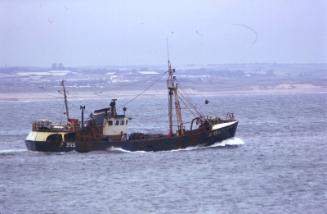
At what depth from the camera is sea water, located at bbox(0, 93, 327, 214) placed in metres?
69.8

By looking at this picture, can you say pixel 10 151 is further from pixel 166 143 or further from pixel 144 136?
pixel 166 143

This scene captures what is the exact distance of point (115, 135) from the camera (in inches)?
4072

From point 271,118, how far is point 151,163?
65031 millimetres

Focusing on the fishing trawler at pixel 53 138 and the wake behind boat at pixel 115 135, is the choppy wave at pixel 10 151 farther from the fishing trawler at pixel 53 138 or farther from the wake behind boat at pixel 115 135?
the fishing trawler at pixel 53 138

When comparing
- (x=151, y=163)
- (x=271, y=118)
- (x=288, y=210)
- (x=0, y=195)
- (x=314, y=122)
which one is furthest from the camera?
(x=271, y=118)

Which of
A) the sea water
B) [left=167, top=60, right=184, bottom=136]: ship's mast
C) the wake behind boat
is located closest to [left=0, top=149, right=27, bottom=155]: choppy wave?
the sea water

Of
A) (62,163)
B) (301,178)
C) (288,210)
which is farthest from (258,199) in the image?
(62,163)

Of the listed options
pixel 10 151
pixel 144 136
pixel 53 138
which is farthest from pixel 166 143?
pixel 10 151

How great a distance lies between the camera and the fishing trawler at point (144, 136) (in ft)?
332

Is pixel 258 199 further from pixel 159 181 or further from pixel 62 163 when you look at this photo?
pixel 62 163

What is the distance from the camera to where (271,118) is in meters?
155

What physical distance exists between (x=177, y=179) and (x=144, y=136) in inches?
900

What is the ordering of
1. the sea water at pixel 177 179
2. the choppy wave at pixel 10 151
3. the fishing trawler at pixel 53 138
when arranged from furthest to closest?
1. the choppy wave at pixel 10 151
2. the fishing trawler at pixel 53 138
3. the sea water at pixel 177 179

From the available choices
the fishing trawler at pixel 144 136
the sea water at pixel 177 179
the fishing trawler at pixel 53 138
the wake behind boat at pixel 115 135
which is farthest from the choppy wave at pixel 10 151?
the fishing trawler at pixel 144 136
